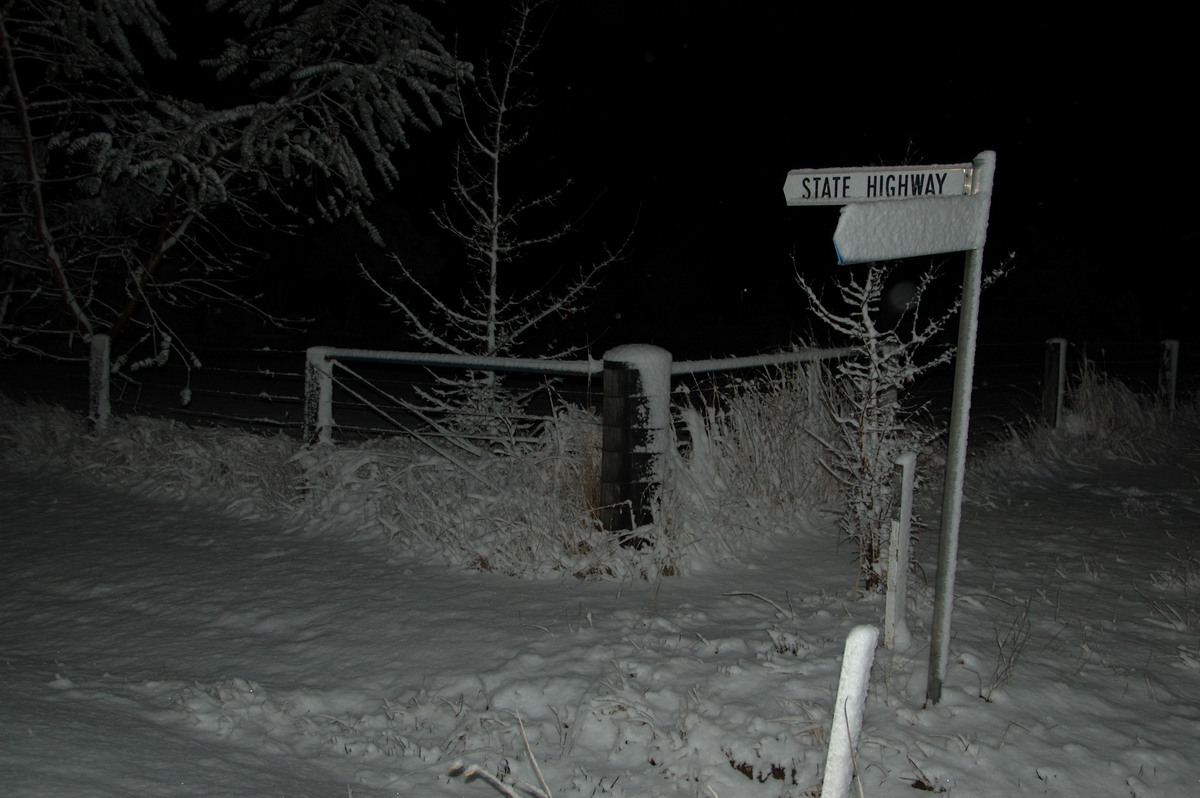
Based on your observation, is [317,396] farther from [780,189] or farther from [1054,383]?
[780,189]

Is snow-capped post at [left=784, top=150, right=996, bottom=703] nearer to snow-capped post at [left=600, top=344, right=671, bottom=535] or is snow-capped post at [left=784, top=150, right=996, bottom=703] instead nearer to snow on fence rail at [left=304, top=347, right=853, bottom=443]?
snow-capped post at [left=600, top=344, right=671, bottom=535]

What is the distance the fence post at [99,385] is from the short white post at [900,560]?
741cm

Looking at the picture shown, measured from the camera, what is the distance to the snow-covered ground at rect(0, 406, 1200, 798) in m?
3.03

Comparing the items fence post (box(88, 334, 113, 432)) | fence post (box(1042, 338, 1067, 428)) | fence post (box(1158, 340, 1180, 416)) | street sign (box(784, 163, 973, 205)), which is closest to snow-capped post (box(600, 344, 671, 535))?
street sign (box(784, 163, 973, 205))

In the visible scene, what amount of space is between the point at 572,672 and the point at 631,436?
5.72ft

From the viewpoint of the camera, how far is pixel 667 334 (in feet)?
119

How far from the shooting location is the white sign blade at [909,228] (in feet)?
10.0

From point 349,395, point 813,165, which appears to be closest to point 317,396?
point 349,395

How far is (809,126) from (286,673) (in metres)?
25.7

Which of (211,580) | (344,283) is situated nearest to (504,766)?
(211,580)

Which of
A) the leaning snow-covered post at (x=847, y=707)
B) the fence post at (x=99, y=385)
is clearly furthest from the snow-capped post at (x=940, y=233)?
the fence post at (x=99, y=385)

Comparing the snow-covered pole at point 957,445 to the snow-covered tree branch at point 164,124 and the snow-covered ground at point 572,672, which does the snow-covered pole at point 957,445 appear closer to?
the snow-covered ground at point 572,672

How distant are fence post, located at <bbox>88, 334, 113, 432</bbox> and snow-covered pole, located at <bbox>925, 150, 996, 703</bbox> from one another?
772 centimetres

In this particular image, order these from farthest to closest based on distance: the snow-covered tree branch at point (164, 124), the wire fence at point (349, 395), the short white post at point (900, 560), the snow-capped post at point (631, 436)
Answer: the wire fence at point (349, 395)
the snow-covered tree branch at point (164, 124)
the snow-capped post at point (631, 436)
the short white post at point (900, 560)
